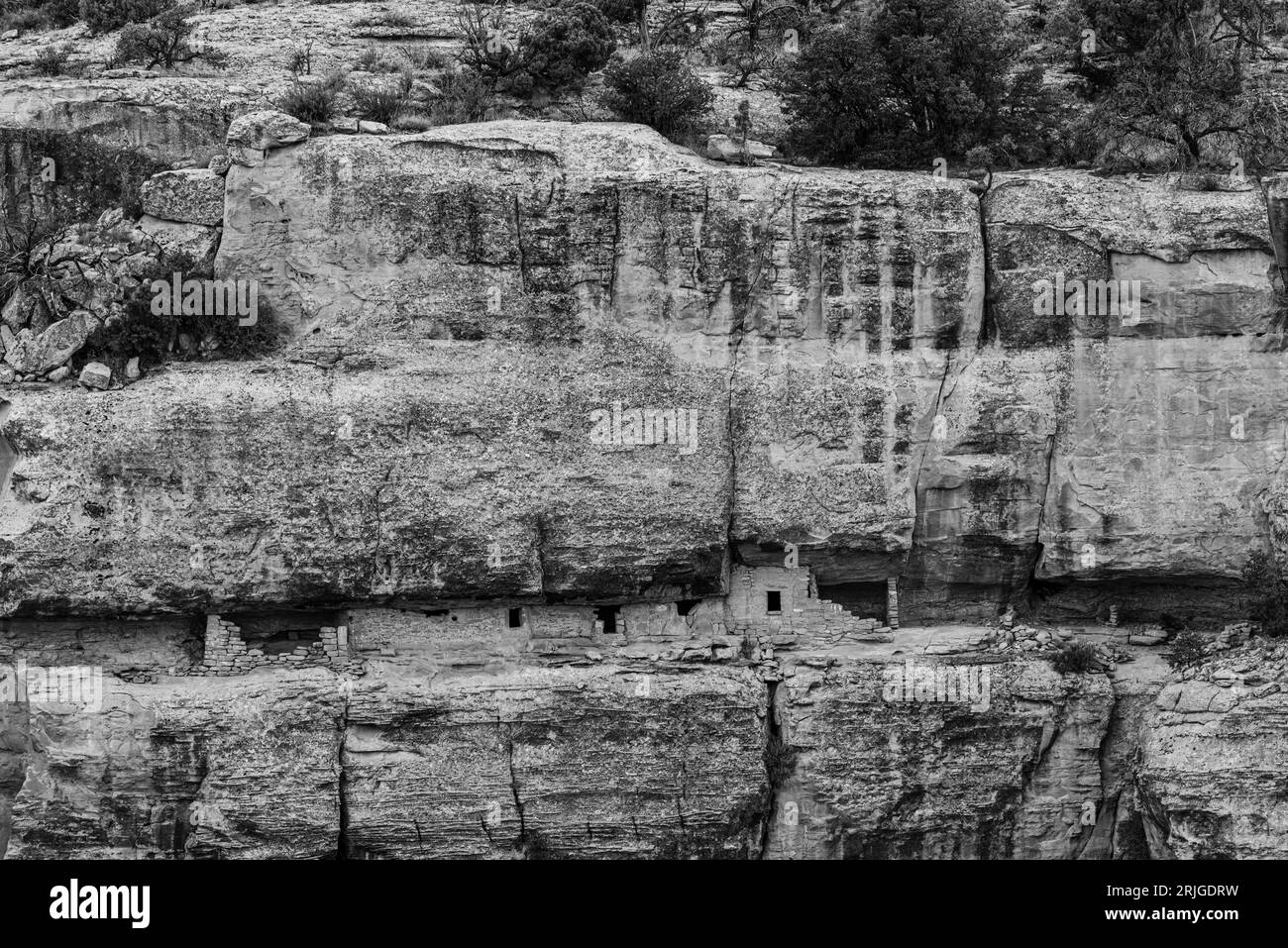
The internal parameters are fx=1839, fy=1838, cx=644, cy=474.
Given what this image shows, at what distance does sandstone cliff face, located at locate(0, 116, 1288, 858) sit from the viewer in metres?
22.8

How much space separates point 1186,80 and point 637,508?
10.7 meters

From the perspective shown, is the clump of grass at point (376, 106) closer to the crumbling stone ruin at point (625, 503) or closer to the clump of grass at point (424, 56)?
the crumbling stone ruin at point (625, 503)

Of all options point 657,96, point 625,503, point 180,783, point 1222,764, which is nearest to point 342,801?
point 180,783

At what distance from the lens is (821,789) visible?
23.2m

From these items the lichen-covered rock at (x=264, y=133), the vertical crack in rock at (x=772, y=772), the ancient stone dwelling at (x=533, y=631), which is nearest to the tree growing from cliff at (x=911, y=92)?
the ancient stone dwelling at (x=533, y=631)

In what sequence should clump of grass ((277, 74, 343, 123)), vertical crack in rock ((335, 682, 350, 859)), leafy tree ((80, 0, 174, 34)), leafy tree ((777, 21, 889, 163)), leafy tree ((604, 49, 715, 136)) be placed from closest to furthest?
vertical crack in rock ((335, 682, 350, 859))
clump of grass ((277, 74, 343, 123))
leafy tree ((604, 49, 715, 136))
leafy tree ((777, 21, 889, 163))
leafy tree ((80, 0, 174, 34))

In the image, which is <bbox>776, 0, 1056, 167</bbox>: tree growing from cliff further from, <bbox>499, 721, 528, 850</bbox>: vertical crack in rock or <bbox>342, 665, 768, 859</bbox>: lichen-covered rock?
<bbox>499, 721, 528, 850</bbox>: vertical crack in rock

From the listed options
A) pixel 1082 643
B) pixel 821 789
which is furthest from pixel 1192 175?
pixel 821 789

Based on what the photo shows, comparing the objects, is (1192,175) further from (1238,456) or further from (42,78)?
(42,78)

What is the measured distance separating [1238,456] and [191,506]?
13613 mm

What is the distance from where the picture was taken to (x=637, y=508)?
23.6 metres

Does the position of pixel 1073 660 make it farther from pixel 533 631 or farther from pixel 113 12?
pixel 113 12

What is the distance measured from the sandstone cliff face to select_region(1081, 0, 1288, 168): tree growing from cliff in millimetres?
1829

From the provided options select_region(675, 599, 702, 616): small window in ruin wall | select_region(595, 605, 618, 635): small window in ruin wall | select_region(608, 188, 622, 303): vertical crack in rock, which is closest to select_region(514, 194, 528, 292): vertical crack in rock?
select_region(608, 188, 622, 303): vertical crack in rock
